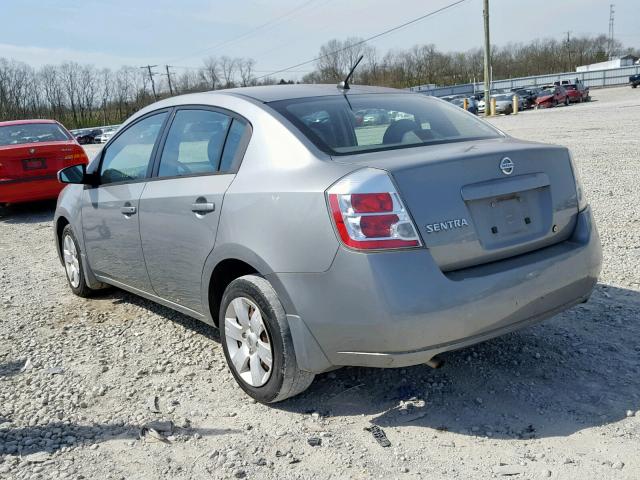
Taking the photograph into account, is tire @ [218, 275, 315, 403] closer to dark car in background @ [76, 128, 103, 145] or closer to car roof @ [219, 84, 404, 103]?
car roof @ [219, 84, 404, 103]

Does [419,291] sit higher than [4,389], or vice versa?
[419,291]

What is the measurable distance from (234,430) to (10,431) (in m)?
1.19

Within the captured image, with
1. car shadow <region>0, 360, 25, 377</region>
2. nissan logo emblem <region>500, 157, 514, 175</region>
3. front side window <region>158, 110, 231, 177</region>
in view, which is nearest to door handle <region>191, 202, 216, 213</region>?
front side window <region>158, 110, 231, 177</region>

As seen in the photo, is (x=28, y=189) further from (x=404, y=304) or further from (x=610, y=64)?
(x=610, y=64)

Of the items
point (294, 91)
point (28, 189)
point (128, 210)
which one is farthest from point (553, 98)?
point (128, 210)

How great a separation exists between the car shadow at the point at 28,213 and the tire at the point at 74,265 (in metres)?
4.88

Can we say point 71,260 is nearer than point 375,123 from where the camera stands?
No

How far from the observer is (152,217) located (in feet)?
13.1

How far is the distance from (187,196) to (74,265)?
7.89 feet

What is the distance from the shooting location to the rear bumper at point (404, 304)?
268cm

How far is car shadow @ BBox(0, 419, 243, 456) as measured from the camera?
3.07 metres

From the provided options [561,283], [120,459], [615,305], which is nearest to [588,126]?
[615,305]

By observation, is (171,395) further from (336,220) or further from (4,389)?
(336,220)

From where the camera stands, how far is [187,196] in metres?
3.66
